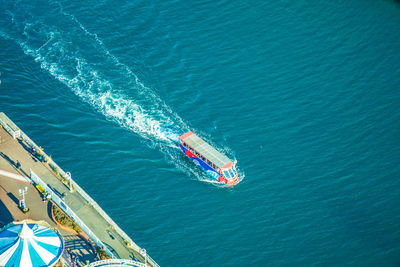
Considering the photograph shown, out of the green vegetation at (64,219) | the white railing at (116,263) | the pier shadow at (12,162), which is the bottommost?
the white railing at (116,263)

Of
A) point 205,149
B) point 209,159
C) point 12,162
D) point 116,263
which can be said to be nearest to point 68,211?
point 116,263

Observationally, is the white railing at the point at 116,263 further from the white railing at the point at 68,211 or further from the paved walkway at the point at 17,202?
the paved walkway at the point at 17,202

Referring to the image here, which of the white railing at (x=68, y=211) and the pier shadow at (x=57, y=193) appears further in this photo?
the pier shadow at (x=57, y=193)

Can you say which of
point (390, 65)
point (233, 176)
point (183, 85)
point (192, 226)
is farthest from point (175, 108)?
point (390, 65)

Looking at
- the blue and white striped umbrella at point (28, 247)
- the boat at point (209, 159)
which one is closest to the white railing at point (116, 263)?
the blue and white striped umbrella at point (28, 247)

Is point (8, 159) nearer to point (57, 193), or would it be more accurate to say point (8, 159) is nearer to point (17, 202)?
point (17, 202)

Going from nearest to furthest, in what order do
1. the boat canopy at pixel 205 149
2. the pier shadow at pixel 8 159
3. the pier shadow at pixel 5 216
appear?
the pier shadow at pixel 5 216
the pier shadow at pixel 8 159
the boat canopy at pixel 205 149
